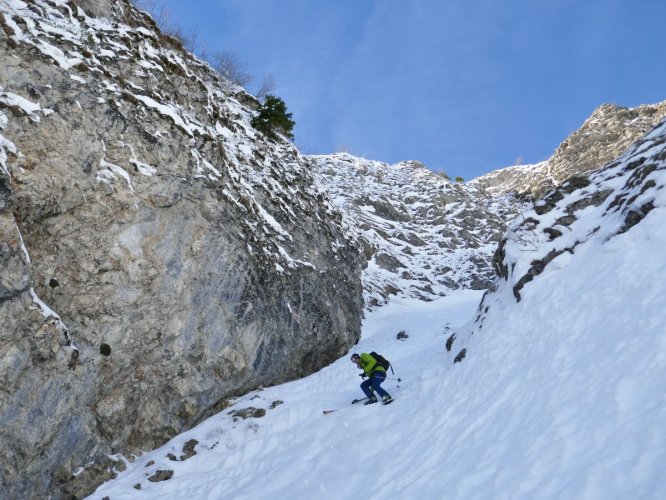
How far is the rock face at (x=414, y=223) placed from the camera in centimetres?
3842

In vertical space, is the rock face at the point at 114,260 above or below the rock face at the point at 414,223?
below

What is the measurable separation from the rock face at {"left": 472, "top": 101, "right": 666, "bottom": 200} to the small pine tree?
128 feet

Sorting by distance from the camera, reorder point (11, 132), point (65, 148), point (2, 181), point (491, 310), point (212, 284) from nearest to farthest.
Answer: point (2, 181)
point (11, 132)
point (65, 148)
point (491, 310)
point (212, 284)

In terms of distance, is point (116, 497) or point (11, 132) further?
point (11, 132)

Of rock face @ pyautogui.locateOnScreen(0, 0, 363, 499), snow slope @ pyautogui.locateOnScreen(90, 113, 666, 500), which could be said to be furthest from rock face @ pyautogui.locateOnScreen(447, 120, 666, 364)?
rock face @ pyautogui.locateOnScreen(0, 0, 363, 499)

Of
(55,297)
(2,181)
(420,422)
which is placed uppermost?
(2,181)

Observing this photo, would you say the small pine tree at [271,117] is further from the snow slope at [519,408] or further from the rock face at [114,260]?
the snow slope at [519,408]

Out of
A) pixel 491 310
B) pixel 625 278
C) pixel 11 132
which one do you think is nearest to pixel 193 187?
pixel 11 132

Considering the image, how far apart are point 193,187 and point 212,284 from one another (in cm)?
311

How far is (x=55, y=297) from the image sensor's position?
1162 centimetres

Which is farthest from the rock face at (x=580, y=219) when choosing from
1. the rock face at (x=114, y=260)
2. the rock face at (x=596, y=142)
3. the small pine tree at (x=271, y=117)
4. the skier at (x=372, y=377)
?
the rock face at (x=596, y=142)

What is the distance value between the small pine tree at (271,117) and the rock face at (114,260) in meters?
5.13

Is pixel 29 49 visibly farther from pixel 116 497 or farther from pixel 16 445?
pixel 116 497

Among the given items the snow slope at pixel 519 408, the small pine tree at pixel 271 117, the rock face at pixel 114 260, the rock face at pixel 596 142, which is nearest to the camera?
the snow slope at pixel 519 408
